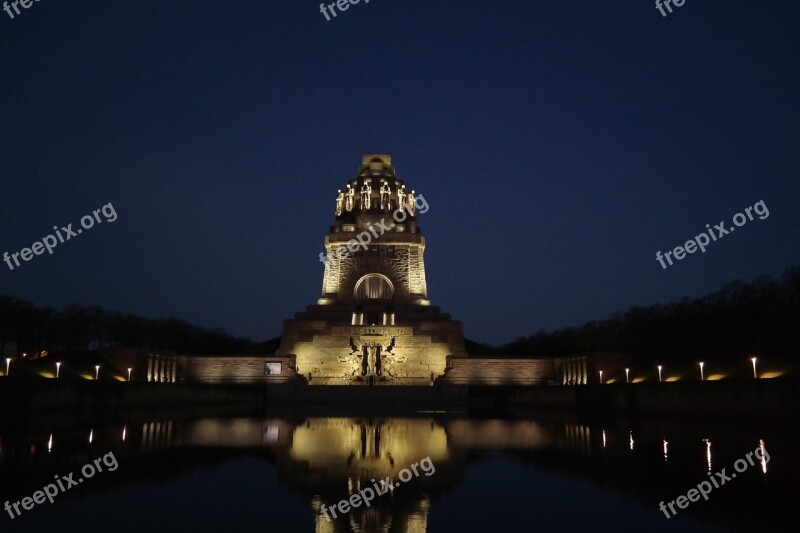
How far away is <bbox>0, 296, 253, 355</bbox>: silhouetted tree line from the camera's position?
41.2 m

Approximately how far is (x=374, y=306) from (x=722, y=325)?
26429 mm

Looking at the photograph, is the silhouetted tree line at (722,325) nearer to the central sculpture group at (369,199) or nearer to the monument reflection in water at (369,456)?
the monument reflection in water at (369,456)

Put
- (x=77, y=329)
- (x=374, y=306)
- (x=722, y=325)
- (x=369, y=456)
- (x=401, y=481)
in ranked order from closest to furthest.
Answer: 1. (x=401, y=481)
2. (x=369, y=456)
3. (x=722, y=325)
4. (x=77, y=329)
5. (x=374, y=306)

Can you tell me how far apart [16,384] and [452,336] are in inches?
1188

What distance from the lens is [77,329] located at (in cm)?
4525

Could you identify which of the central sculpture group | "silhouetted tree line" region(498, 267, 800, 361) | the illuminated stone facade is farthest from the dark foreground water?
the central sculpture group

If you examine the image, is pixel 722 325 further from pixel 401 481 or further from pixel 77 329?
pixel 77 329

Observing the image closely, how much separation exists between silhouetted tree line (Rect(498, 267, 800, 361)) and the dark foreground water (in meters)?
14.2

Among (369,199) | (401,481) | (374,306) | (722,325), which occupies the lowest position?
(401,481)

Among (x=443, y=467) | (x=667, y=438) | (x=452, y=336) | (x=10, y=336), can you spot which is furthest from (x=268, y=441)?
(x=10, y=336)

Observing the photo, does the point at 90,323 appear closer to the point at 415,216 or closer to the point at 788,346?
the point at 415,216

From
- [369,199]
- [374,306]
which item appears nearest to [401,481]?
[374,306]

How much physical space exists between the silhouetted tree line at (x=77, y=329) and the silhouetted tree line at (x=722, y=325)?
31025mm

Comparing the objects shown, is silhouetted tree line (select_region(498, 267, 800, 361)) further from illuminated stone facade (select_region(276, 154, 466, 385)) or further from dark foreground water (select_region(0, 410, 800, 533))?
dark foreground water (select_region(0, 410, 800, 533))
